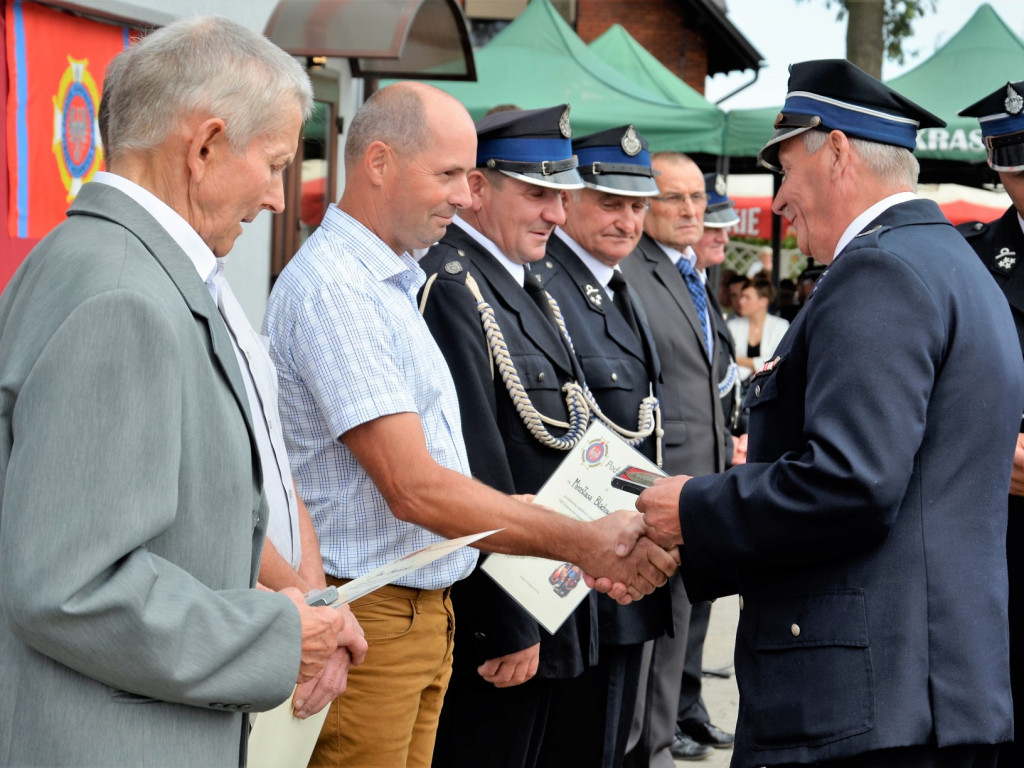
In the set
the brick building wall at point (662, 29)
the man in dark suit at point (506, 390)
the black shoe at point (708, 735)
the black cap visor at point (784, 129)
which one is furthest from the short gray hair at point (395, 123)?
the brick building wall at point (662, 29)

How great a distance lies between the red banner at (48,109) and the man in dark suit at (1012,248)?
3457 millimetres

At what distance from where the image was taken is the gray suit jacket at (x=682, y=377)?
4.86 m

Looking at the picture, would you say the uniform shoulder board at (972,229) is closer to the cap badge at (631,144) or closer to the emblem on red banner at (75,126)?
the cap badge at (631,144)

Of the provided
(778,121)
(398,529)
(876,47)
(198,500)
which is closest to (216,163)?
(198,500)

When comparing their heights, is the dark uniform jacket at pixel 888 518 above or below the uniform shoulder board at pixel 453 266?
below

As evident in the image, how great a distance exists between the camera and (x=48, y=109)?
192 inches

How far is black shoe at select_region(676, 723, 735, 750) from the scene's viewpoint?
17.7 ft

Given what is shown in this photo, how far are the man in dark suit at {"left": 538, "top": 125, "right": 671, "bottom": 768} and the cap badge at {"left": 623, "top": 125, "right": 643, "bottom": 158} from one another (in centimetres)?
39

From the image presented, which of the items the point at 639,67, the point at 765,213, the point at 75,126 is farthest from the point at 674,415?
the point at 765,213

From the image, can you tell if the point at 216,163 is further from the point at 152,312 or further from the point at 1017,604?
the point at 1017,604

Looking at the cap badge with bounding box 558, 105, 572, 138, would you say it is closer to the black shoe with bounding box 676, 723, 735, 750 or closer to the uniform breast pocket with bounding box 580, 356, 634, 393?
the uniform breast pocket with bounding box 580, 356, 634, 393

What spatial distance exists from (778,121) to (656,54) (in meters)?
23.1

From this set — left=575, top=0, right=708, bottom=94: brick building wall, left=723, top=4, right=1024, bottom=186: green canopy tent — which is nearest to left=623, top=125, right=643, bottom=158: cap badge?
left=723, top=4, right=1024, bottom=186: green canopy tent

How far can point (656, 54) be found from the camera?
24922mm
